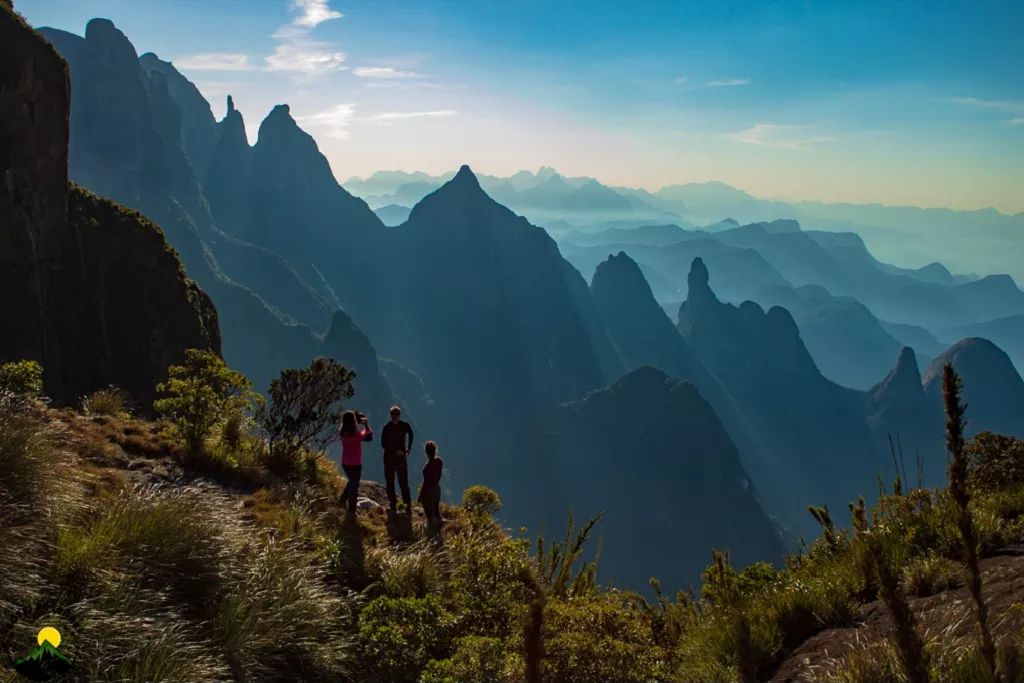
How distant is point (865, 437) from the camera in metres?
197

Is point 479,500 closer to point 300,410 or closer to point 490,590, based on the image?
point 300,410

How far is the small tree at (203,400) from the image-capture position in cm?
1055

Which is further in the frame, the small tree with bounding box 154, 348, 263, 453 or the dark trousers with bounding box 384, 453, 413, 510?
the dark trousers with bounding box 384, 453, 413, 510

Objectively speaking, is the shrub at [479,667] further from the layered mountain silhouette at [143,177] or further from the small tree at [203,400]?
the layered mountain silhouette at [143,177]

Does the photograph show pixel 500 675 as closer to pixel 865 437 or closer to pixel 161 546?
pixel 161 546

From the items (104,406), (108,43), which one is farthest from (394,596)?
(108,43)

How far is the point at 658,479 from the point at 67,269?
402 ft

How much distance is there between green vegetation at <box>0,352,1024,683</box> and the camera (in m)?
4.32

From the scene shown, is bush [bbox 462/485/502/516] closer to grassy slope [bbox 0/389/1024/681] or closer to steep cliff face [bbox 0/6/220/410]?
grassy slope [bbox 0/389/1024/681]

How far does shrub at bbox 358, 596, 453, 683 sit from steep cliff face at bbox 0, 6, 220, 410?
30.0 meters

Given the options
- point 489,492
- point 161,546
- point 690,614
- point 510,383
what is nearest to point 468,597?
point 690,614

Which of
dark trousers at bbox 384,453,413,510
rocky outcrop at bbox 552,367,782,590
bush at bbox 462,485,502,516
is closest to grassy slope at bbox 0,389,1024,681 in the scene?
dark trousers at bbox 384,453,413,510

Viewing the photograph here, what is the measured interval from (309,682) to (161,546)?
1.90 m

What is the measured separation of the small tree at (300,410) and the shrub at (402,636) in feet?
→ 20.5
